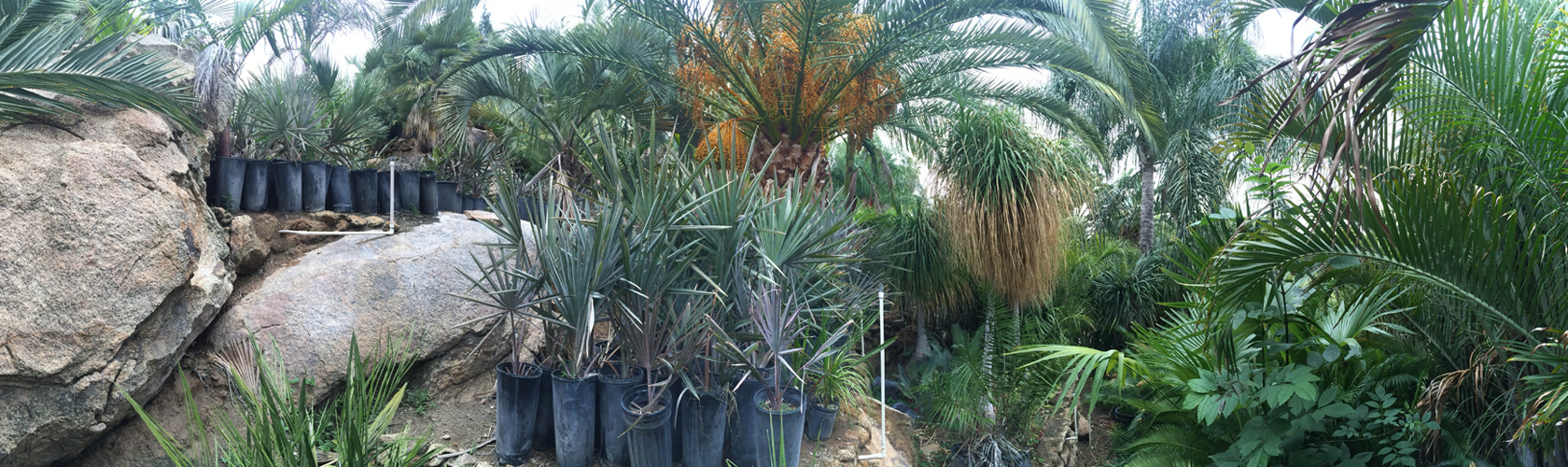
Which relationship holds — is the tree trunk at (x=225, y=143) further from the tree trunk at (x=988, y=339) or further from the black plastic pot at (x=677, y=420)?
the tree trunk at (x=988, y=339)

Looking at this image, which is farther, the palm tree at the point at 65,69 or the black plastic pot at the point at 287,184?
the black plastic pot at the point at 287,184

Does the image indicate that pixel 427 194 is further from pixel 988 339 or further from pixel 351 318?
pixel 988 339

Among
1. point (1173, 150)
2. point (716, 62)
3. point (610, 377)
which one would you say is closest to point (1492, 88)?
point (610, 377)

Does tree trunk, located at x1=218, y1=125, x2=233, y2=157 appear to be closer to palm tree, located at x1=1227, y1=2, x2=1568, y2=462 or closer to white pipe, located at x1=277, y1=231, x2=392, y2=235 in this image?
white pipe, located at x1=277, y1=231, x2=392, y2=235

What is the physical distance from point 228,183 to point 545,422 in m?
2.56

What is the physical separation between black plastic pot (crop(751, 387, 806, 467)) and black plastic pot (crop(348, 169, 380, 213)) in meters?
3.26

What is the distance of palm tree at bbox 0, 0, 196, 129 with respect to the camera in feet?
11.3

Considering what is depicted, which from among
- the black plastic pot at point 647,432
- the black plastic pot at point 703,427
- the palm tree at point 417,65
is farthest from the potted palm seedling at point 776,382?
the palm tree at point 417,65

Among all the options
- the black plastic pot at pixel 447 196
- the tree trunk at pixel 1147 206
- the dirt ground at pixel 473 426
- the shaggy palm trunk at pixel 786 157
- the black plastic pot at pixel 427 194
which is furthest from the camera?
the tree trunk at pixel 1147 206

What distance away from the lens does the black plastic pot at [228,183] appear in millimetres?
4578

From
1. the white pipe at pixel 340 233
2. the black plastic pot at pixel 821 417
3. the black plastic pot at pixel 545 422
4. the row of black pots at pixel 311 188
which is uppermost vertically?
the row of black pots at pixel 311 188

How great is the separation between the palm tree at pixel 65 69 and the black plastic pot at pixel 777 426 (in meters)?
3.27

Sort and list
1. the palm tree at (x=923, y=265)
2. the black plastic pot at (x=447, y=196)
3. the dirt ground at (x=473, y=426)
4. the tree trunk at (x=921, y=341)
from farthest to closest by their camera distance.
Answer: the tree trunk at (x=921, y=341), the palm tree at (x=923, y=265), the black plastic pot at (x=447, y=196), the dirt ground at (x=473, y=426)

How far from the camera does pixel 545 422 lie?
377 cm
